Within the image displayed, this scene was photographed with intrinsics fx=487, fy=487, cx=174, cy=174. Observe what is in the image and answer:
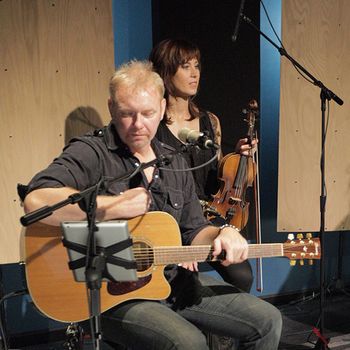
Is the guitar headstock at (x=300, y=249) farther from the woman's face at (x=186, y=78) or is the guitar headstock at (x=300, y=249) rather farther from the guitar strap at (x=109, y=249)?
the woman's face at (x=186, y=78)

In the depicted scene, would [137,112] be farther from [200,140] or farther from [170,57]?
[170,57]

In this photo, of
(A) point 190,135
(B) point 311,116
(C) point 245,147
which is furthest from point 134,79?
(B) point 311,116

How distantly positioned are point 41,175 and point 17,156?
78 centimetres

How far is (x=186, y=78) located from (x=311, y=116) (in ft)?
2.93

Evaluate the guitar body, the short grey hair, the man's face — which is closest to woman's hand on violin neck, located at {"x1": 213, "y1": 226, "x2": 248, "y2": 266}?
the guitar body

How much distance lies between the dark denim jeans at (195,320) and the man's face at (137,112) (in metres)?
0.68

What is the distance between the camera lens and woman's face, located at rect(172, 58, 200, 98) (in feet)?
9.46

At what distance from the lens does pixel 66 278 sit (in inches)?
73.6

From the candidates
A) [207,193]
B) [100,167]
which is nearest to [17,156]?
[100,167]

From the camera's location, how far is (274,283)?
396 cm

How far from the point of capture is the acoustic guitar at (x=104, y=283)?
6.05 feet

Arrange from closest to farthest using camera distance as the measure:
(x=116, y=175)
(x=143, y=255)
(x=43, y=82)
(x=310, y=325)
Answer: (x=143, y=255), (x=116, y=175), (x=43, y=82), (x=310, y=325)

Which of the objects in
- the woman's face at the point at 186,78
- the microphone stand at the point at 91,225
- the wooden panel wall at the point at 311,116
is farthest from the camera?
the wooden panel wall at the point at 311,116

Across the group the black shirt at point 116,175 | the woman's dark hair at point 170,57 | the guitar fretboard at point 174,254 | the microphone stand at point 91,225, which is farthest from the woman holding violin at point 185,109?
the microphone stand at point 91,225
